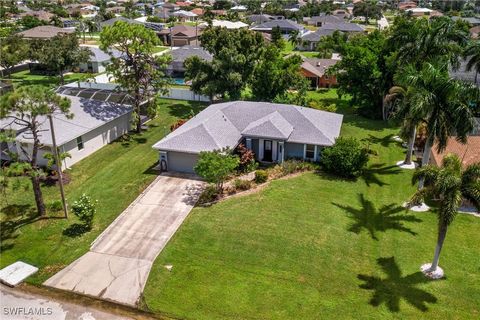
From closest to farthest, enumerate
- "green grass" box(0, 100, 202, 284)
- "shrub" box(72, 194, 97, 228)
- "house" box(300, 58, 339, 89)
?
"green grass" box(0, 100, 202, 284) < "shrub" box(72, 194, 97, 228) < "house" box(300, 58, 339, 89)

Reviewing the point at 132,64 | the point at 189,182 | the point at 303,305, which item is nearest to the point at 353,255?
the point at 303,305

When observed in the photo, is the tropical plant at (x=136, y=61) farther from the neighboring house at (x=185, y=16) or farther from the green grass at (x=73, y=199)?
the neighboring house at (x=185, y=16)

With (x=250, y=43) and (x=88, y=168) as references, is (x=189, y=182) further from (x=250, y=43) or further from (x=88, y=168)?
(x=250, y=43)

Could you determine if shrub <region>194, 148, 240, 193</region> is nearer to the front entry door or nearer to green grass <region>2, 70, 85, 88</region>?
the front entry door

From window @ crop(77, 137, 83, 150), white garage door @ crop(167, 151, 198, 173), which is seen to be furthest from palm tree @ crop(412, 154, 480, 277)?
window @ crop(77, 137, 83, 150)

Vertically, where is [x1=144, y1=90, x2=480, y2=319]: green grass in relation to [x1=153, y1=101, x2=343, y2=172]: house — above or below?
below

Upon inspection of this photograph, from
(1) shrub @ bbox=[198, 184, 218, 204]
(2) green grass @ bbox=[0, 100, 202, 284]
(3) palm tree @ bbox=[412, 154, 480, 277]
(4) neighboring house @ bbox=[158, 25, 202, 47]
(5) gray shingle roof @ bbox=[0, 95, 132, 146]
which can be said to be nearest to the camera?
(3) palm tree @ bbox=[412, 154, 480, 277]

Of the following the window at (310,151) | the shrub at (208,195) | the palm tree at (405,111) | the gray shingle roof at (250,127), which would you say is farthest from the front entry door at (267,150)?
the palm tree at (405,111)
